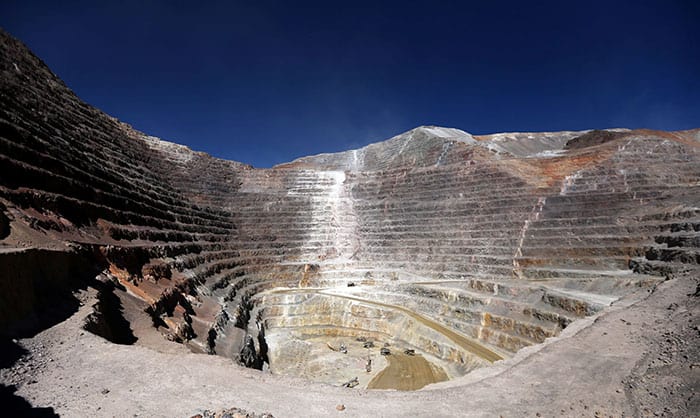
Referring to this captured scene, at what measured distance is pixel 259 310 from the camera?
2370cm

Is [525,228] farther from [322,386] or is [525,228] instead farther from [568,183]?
[322,386]

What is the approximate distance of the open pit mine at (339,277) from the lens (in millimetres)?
6598

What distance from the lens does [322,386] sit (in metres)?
6.90

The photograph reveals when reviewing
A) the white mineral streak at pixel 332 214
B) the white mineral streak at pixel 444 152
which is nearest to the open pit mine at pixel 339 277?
the white mineral streak at pixel 332 214

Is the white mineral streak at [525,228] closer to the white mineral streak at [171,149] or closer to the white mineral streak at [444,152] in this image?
the white mineral streak at [444,152]

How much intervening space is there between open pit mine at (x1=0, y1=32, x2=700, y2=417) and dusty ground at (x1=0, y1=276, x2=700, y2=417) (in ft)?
0.16

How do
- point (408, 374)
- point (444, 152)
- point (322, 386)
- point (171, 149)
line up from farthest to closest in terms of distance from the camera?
point (171, 149) → point (444, 152) → point (408, 374) → point (322, 386)

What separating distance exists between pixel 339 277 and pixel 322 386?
75.5 ft

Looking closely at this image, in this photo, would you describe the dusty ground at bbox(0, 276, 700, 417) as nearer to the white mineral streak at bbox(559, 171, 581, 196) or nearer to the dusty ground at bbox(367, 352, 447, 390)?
the dusty ground at bbox(367, 352, 447, 390)

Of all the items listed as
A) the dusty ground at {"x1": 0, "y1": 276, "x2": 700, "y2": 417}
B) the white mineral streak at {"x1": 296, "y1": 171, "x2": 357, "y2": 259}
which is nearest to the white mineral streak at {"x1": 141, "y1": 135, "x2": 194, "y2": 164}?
the white mineral streak at {"x1": 296, "y1": 171, "x2": 357, "y2": 259}

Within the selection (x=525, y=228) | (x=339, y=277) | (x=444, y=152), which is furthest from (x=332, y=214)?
(x=525, y=228)

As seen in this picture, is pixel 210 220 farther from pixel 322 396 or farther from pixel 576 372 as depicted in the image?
pixel 576 372

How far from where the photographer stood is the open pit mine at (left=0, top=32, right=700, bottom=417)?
6.60m

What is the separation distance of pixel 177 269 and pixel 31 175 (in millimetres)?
7655
